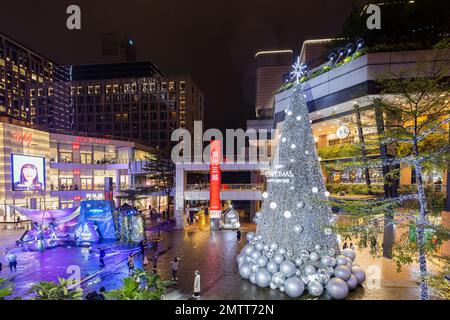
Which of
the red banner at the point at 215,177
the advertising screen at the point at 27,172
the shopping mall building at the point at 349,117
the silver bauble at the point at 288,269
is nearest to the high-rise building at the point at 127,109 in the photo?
the advertising screen at the point at 27,172

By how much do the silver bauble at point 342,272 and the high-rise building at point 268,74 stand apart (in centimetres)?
3797

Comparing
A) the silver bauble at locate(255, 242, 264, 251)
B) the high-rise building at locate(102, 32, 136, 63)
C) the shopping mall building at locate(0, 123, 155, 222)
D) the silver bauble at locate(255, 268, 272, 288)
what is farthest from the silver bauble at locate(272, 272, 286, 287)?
the high-rise building at locate(102, 32, 136, 63)

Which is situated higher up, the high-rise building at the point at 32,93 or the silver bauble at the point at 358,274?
the high-rise building at the point at 32,93

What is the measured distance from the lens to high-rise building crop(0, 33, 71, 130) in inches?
2852

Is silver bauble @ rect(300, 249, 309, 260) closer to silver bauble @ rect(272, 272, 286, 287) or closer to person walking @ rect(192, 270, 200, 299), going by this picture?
silver bauble @ rect(272, 272, 286, 287)

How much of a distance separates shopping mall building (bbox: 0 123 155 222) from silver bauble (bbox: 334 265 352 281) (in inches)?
795

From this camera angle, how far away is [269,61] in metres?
48.2

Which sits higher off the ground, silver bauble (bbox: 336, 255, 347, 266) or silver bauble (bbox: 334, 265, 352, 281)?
silver bauble (bbox: 336, 255, 347, 266)

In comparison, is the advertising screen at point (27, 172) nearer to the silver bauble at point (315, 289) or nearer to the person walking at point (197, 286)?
the person walking at point (197, 286)

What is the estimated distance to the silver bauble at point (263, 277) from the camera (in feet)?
36.5

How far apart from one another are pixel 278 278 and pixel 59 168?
41244mm
